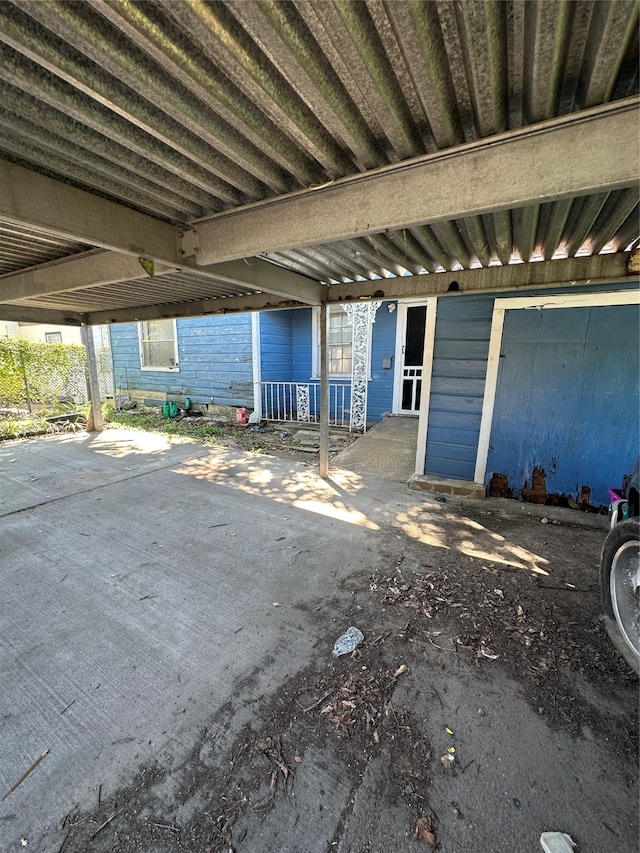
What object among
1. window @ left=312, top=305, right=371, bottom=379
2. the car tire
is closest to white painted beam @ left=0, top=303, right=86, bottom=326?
window @ left=312, top=305, right=371, bottom=379

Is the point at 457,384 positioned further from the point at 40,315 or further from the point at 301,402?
the point at 40,315

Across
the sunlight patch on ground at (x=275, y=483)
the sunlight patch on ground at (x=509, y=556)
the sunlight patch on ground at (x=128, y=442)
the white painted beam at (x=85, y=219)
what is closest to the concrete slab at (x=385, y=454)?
the sunlight patch on ground at (x=275, y=483)

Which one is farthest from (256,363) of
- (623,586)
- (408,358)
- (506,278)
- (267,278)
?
(623,586)

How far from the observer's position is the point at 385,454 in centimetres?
562

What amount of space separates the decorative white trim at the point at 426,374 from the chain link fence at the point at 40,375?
28.5 feet

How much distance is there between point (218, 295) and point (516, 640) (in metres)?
5.25

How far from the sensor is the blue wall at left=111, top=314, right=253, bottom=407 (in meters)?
8.44

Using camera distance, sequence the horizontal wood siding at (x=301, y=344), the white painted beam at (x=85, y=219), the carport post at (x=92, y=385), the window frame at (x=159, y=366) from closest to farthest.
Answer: the white painted beam at (x=85, y=219) → the carport post at (x=92, y=385) → the horizontal wood siding at (x=301, y=344) → the window frame at (x=159, y=366)

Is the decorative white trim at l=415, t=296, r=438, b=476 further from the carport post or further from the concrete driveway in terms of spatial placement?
the carport post

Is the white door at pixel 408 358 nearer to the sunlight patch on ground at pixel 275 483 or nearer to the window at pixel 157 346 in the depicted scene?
the sunlight patch on ground at pixel 275 483

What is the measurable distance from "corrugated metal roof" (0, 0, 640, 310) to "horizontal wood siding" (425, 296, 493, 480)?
73.6 inches

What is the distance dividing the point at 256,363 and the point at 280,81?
7014 millimetres

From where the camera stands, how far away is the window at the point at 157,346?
386 inches

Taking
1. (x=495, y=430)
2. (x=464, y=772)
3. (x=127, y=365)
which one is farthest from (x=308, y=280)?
(x=127, y=365)
